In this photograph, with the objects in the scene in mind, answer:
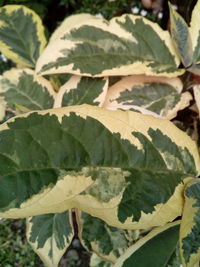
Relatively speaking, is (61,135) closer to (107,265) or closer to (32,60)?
(32,60)

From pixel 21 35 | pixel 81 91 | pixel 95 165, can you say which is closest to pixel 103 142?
pixel 95 165

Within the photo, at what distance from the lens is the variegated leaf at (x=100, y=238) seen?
0.97 meters

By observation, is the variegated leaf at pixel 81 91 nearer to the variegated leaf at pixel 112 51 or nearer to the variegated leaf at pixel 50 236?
the variegated leaf at pixel 112 51

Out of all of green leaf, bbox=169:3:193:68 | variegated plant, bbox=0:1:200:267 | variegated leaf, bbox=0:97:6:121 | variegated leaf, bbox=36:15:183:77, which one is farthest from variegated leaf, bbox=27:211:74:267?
green leaf, bbox=169:3:193:68

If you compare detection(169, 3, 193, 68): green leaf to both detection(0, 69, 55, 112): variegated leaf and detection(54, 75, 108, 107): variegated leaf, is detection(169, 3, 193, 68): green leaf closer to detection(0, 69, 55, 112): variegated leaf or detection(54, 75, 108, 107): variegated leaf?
detection(54, 75, 108, 107): variegated leaf

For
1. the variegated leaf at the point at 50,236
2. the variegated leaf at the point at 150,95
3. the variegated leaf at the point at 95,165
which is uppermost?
the variegated leaf at the point at 95,165

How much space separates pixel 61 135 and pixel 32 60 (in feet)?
1.72

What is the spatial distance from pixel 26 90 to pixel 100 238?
0.42m

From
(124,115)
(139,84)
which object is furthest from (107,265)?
(124,115)

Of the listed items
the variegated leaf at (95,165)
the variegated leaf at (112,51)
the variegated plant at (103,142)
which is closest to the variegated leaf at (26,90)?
the variegated plant at (103,142)

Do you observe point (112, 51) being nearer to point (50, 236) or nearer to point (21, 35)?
point (21, 35)

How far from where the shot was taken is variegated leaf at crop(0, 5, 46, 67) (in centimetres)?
107

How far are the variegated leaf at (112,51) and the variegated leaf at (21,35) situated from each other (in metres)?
0.17

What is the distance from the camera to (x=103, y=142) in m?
0.66
